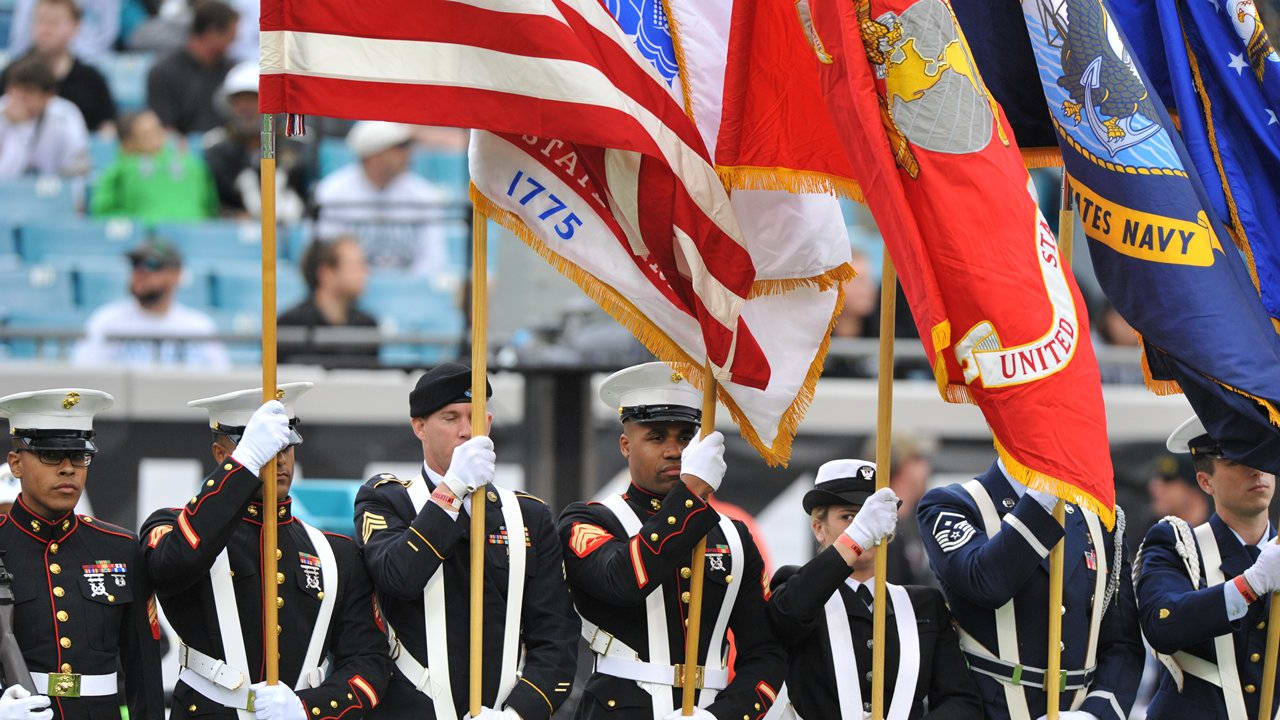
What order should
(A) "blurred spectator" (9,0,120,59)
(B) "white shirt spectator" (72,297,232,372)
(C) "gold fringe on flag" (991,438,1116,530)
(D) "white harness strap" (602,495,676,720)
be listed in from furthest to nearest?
(A) "blurred spectator" (9,0,120,59) → (B) "white shirt spectator" (72,297,232,372) → (D) "white harness strap" (602,495,676,720) → (C) "gold fringe on flag" (991,438,1116,530)

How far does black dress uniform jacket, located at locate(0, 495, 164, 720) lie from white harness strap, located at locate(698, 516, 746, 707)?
70.9 inches

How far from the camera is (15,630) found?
6.61m

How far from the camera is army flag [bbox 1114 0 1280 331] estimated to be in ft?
23.5

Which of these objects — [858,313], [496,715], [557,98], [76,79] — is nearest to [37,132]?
[76,79]

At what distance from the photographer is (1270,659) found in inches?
291

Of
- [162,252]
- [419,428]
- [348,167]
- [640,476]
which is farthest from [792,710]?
[348,167]

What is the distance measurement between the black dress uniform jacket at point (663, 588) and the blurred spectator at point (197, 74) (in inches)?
346

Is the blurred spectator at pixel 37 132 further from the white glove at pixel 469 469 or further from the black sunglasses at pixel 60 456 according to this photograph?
the white glove at pixel 469 469

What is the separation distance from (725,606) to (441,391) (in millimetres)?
1209

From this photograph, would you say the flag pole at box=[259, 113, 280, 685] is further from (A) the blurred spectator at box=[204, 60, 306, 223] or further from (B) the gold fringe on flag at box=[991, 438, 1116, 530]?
(A) the blurred spectator at box=[204, 60, 306, 223]

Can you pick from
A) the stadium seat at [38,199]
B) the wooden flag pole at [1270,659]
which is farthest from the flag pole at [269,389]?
the stadium seat at [38,199]

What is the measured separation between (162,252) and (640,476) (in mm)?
6247

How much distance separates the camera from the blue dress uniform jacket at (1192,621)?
731 cm

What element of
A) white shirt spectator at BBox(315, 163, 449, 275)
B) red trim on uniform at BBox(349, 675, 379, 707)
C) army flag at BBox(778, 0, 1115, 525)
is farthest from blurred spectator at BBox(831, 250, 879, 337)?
red trim on uniform at BBox(349, 675, 379, 707)
